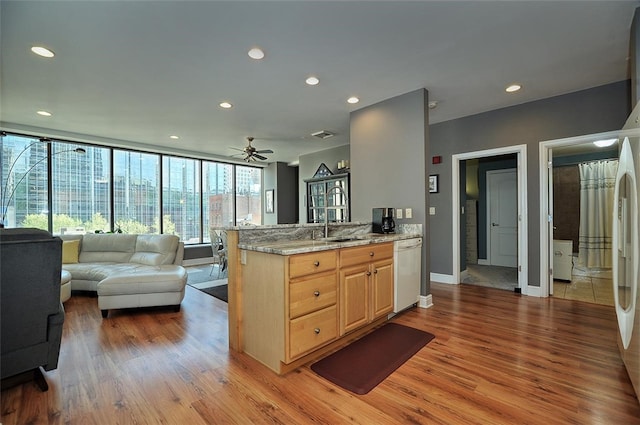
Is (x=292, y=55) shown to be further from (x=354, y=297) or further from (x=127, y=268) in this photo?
(x=127, y=268)

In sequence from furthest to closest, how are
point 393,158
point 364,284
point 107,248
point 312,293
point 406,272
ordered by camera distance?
point 107,248 < point 393,158 < point 406,272 < point 364,284 < point 312,293

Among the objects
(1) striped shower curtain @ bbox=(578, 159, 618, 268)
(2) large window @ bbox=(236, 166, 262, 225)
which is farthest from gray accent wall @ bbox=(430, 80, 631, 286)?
(2) large window @ bbox=(236, 166, 262, 225)

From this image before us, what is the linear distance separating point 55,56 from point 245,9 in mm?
2095

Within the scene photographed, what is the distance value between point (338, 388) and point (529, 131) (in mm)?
4155

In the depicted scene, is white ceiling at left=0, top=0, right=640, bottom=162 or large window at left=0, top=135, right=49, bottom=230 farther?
large window at left=0, top=135, right=49, bottom=230

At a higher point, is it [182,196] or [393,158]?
[393,158]

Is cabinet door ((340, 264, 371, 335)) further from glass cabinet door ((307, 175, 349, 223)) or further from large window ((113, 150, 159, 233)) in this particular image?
large window ((113, 150, 159, 233))

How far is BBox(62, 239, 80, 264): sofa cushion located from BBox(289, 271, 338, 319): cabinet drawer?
4373 mm

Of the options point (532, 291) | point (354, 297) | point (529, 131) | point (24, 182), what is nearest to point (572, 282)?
point (532, 291)

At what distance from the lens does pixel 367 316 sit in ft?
8.55

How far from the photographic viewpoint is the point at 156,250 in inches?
175

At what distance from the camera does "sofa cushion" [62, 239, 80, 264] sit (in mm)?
4328

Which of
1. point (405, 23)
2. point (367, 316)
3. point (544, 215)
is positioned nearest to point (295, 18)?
point (405, 23)

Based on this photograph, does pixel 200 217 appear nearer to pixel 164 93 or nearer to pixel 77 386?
pixel 164 93
